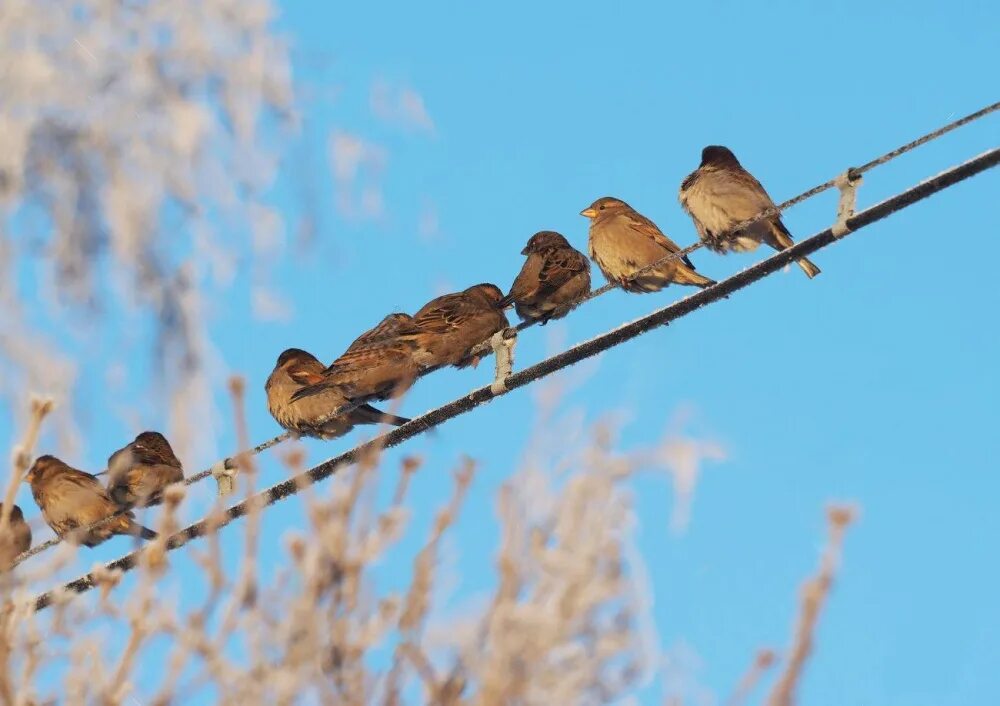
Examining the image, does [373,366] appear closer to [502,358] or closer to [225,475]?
[225,475]

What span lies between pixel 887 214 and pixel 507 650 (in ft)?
7.92

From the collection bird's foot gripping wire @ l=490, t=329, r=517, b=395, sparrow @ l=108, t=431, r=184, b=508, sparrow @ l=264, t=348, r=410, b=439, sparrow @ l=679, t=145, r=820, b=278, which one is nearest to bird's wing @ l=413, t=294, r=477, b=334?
sparrow @ l=264, t=348, r=410, b=439

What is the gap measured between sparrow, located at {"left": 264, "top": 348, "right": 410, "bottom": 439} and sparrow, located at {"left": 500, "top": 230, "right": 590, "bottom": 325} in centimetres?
98

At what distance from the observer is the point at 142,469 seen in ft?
33.4

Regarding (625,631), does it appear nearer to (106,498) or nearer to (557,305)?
(557,305)

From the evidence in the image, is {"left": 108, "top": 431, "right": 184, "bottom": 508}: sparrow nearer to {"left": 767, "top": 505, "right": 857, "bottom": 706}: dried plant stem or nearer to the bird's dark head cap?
the bird's dark head cap

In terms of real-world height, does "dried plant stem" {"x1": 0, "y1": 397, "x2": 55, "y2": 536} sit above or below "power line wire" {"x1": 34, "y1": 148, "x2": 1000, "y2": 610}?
below

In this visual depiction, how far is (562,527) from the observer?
3.03 meters

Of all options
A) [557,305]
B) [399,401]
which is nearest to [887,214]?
[399,401]

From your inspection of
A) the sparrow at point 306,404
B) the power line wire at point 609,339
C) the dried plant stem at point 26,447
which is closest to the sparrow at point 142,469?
the sparrow at point 306,404

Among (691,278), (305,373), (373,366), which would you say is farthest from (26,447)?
(305,373)

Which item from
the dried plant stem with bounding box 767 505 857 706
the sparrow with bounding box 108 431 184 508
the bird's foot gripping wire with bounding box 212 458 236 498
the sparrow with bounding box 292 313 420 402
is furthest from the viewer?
the sparrow with bounding box 108 431 184 508

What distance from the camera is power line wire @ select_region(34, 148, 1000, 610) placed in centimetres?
465

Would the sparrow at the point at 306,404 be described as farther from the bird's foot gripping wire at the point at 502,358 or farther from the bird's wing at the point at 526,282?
the bird's foot gripping wire at the point at 502,358
